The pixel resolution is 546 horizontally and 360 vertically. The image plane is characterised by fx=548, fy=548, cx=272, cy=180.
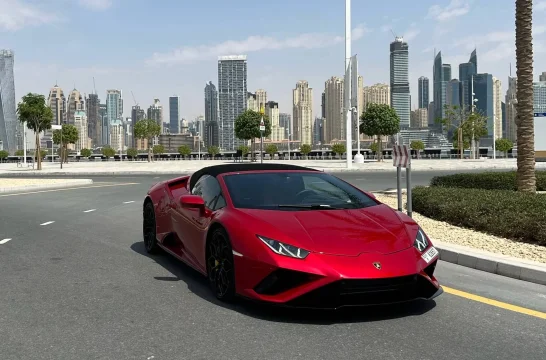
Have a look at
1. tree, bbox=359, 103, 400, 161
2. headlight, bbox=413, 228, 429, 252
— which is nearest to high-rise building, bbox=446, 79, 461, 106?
tree, bbox=359, 103, 400, 161

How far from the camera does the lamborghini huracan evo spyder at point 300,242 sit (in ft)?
13.6

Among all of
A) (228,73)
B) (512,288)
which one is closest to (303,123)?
(228,73)

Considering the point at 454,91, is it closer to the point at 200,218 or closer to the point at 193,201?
the point at 200,218

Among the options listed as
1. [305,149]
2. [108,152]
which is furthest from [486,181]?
[108,152]

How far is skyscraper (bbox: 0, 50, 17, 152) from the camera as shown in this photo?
138 metres

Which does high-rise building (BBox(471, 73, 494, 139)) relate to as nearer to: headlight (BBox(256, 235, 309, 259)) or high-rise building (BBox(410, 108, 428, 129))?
high-rise building (BBox(410, 108, 428, 129))

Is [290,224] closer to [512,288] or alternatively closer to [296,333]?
[296,333]

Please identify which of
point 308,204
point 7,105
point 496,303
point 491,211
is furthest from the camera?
point 7,105

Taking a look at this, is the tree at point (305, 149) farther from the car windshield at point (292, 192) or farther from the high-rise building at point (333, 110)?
the high-rise building at point (333, 110)

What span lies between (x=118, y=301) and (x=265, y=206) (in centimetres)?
161

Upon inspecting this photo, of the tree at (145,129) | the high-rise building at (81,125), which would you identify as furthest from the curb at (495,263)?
the high-rise building at (81,125)

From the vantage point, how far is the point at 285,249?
432cm

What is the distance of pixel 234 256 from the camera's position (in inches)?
183

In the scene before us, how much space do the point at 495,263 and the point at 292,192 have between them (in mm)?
2517
